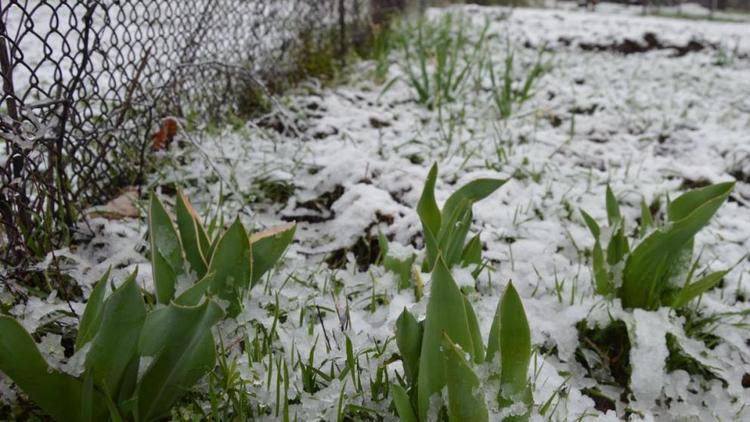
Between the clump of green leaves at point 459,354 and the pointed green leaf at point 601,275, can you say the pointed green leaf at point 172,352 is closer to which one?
the clump of green leaves at point 459,354

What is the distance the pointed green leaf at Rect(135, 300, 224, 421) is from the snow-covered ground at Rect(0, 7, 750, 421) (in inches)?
5.0

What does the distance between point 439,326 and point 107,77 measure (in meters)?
2.25

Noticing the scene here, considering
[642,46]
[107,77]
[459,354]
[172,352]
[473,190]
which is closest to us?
[459,354]

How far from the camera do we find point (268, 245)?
1.10 metres

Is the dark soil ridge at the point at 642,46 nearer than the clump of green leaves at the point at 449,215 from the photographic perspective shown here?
No

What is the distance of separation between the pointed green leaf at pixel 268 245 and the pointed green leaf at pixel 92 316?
11.6 inches

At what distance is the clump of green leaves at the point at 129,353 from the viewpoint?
805mm

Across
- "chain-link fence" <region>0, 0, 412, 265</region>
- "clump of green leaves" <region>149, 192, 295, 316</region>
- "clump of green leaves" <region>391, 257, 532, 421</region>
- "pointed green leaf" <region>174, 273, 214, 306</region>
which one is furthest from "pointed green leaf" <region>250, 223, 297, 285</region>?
"chain-link fence" <region>0, 0, 412, 265</region>

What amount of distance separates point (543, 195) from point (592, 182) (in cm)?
→ 32

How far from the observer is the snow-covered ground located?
3.88 ft

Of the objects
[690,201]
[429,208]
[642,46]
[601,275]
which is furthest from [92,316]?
[642,46]

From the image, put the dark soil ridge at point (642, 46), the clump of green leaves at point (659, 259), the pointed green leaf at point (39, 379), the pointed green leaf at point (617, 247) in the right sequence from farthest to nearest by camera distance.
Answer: the dark soil ridge at point (642, 46) → the pointed green leaf at point (617, 247) → the clump of green leaves at point (659, 259) → the pointed green leaf at point (39, 379)

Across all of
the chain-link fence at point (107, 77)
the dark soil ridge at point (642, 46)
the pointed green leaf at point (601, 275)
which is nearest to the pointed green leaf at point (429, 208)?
the pointed green leaf at point (601, 275)

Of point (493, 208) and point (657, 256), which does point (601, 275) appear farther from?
point (493, 208)
